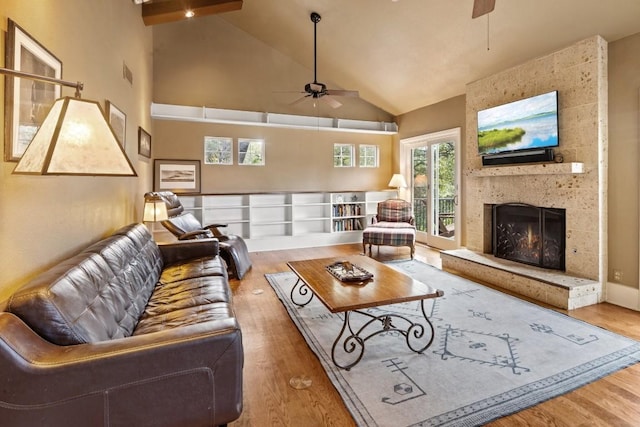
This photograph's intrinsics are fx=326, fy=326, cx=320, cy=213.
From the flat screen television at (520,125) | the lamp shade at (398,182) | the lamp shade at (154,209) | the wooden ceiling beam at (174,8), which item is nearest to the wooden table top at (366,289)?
the lamp shade at (154,209)

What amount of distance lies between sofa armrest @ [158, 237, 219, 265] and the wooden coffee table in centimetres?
99

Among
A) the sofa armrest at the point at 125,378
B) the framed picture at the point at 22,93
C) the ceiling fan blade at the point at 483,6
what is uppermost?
the ceiling fan blade at the point at 483,6

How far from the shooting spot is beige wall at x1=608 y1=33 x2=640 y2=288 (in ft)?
10.5

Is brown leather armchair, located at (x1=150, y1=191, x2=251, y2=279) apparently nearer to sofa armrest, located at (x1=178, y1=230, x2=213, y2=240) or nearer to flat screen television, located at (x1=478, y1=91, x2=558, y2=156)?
sofa armrest, located at (x1=178, y1=230, x2=213, y2=240)

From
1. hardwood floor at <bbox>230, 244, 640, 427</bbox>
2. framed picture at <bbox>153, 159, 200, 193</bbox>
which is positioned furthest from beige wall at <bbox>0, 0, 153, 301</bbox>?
framed picture at <bbox>153, 159, 200, 193</bbox>

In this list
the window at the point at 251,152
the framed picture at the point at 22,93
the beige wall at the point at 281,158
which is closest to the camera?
the framed picture at the point at 22,93

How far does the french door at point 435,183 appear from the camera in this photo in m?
5.66

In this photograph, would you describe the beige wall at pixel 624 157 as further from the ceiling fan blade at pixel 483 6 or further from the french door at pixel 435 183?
the french door at pixel 435 183

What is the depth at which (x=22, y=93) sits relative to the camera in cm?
161

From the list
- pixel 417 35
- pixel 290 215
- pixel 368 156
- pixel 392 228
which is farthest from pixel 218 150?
pixel 417 35

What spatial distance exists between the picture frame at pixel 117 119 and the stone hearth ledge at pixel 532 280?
4.27 m

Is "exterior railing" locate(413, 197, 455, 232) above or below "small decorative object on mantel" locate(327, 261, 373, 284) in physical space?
above

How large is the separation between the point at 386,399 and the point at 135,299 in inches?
65.5

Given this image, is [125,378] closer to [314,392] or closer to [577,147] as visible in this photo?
[314,392]
